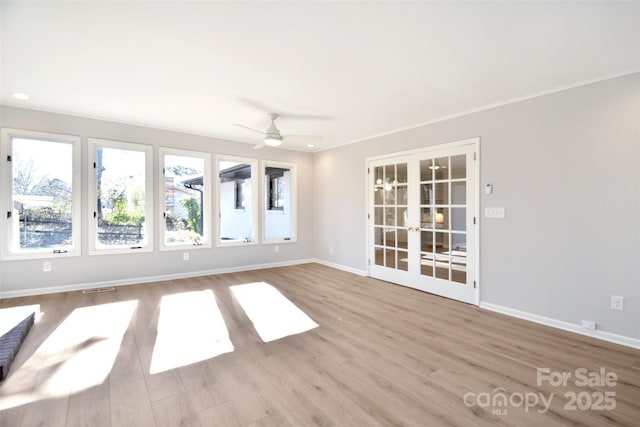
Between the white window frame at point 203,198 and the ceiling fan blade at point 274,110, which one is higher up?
the ceiling fan blade at point 274,110

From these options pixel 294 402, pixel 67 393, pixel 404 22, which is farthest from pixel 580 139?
pixel 67 393

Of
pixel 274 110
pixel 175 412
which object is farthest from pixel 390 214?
pixel 175 412

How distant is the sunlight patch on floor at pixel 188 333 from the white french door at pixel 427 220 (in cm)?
292

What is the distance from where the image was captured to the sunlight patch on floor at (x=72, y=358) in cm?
198

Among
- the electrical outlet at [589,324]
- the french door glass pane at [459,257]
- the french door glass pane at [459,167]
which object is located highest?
the french door glass pane at [459,167]

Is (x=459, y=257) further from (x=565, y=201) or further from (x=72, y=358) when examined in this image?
(x=72, y=358)

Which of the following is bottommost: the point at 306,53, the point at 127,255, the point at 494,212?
the point at 127,255

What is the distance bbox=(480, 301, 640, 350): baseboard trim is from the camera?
2.69 m

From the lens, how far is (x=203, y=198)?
5258 mm

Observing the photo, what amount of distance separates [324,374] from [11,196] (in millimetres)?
4731

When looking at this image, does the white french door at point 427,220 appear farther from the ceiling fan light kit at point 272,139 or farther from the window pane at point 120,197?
the window pane at point 120,197

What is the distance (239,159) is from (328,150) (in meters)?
1.89

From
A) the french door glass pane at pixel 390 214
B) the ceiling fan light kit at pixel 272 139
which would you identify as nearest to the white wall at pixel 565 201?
the french door glass pane at pixel 390 214

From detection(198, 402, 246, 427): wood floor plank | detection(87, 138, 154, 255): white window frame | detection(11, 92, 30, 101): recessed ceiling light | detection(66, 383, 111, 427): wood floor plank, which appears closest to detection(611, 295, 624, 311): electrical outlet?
detection(198, 402, 246, 427): wood floor plank
